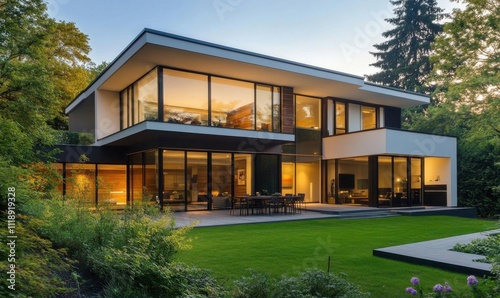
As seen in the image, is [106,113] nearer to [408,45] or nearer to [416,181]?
[416,181]

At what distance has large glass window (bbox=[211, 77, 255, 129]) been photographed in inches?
585

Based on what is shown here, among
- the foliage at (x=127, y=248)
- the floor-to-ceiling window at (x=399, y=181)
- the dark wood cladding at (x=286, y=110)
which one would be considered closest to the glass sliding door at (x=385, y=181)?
the floor-to-ceiling window at (x=399, y=181)

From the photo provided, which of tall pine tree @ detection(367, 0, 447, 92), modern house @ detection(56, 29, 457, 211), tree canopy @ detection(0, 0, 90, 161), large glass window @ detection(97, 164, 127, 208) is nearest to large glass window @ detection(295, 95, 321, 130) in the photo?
modern house @ detection(56, 29, 457, 211)

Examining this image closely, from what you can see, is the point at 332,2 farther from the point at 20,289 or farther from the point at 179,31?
the point at 20,289

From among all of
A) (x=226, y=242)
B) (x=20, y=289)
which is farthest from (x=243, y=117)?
(x=20, y=289)

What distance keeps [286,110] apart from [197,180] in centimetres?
529

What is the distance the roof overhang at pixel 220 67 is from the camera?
39.6ft

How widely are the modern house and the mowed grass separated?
483 centimetres

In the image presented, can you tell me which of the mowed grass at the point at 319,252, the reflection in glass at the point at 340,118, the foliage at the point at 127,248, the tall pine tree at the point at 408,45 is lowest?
the mowed grass at the point at 319,252

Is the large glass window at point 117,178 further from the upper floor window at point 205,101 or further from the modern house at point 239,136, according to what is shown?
the upper floor window at point 205,101

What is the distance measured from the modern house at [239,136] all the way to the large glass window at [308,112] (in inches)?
2.2

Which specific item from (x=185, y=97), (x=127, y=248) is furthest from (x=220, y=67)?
(x=127, y=248)

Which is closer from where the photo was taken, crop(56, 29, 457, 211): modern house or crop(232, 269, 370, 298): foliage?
crop(232, 269, 370, 298): foliage

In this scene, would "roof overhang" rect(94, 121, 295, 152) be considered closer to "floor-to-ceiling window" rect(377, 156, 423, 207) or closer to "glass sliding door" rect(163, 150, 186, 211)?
"glass sliding door" rect(163, 150, 186, 211)
